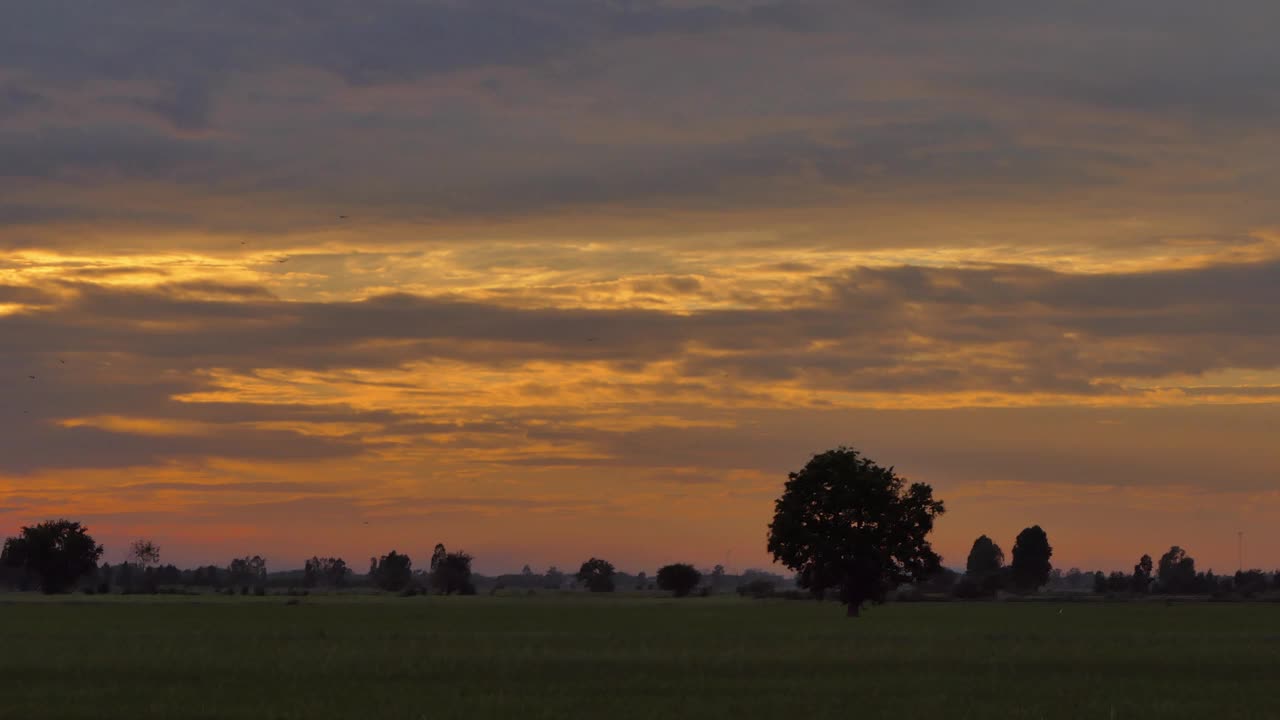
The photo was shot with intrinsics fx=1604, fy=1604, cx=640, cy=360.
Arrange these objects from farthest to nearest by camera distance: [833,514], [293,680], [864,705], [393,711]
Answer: [833,514] < [293,680] < [864,705] < [393,711]

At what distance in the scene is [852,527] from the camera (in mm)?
122125

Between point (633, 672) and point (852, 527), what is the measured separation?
227ft

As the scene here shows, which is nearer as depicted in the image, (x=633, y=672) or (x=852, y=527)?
(x=633, y=672)

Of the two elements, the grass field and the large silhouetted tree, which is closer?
the grass field

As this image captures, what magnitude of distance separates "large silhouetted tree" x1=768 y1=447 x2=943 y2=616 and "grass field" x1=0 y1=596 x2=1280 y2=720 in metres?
23.9

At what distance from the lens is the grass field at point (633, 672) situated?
A: 1604 inches

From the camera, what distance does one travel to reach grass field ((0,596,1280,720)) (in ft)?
134

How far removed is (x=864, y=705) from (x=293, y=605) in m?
143

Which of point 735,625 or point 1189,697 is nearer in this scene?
Answer: point 1189,697

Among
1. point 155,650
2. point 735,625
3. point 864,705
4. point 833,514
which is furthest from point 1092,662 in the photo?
point 833,514

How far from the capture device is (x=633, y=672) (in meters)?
54.8

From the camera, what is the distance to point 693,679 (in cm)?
5097

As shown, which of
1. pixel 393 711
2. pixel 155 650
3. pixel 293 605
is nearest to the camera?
pixel 393 711

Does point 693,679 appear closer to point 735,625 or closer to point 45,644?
point 45,644
